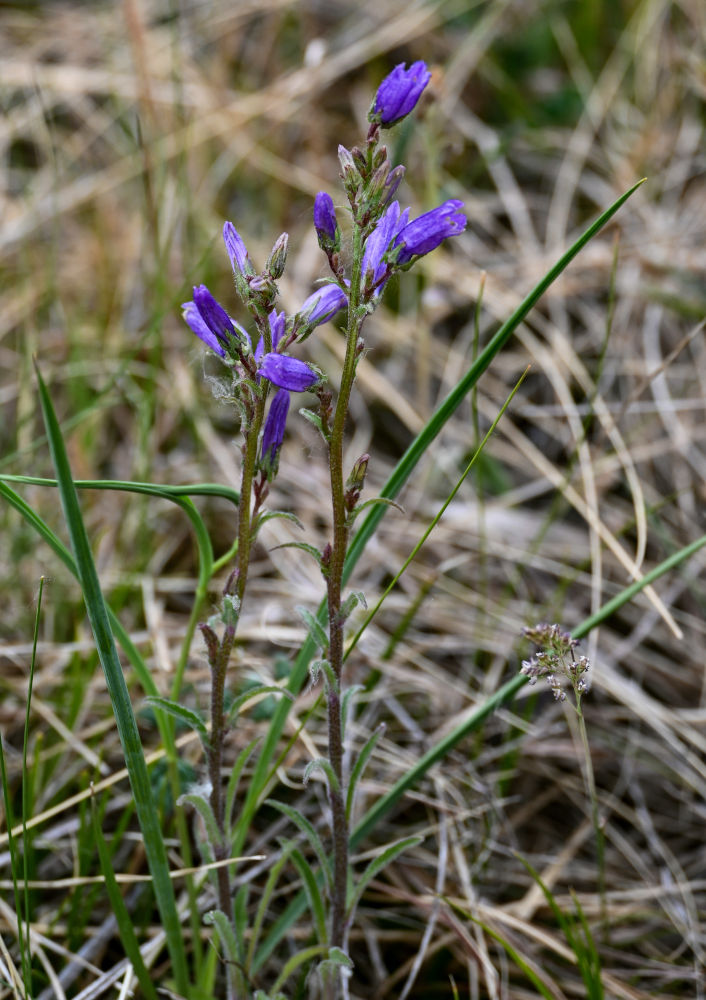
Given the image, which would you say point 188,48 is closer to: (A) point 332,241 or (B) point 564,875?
(A) point 332,241

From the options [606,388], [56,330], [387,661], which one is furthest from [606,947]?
[56,330]

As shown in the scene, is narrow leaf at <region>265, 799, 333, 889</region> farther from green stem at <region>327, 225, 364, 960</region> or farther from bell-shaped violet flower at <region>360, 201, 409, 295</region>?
bell-shaped violet flower at <region>360, 201, 409, 295</region>

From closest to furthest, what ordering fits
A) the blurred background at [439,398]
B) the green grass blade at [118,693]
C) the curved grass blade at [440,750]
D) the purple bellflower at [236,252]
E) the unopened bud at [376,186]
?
the green grass blade at [118,693] → the unopened bud at [376,186] → the purple bellflower at [236,252] → the curved grass blade at [440,750] → the blurred background at [439,398]

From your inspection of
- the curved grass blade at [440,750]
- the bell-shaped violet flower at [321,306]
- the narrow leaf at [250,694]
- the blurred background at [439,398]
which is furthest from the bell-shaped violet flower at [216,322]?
the curved grass blade at [440,750]

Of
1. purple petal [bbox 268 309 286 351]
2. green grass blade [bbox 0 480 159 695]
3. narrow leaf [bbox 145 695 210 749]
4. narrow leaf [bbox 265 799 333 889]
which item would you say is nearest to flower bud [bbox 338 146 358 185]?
purple petal [bbox 268 309 286 351]

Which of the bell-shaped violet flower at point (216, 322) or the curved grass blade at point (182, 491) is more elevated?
the bell-shaped violet flower at point (216, 322)

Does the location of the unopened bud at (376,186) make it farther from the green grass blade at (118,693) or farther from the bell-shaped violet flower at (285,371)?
the green grass blade at (118,693)
